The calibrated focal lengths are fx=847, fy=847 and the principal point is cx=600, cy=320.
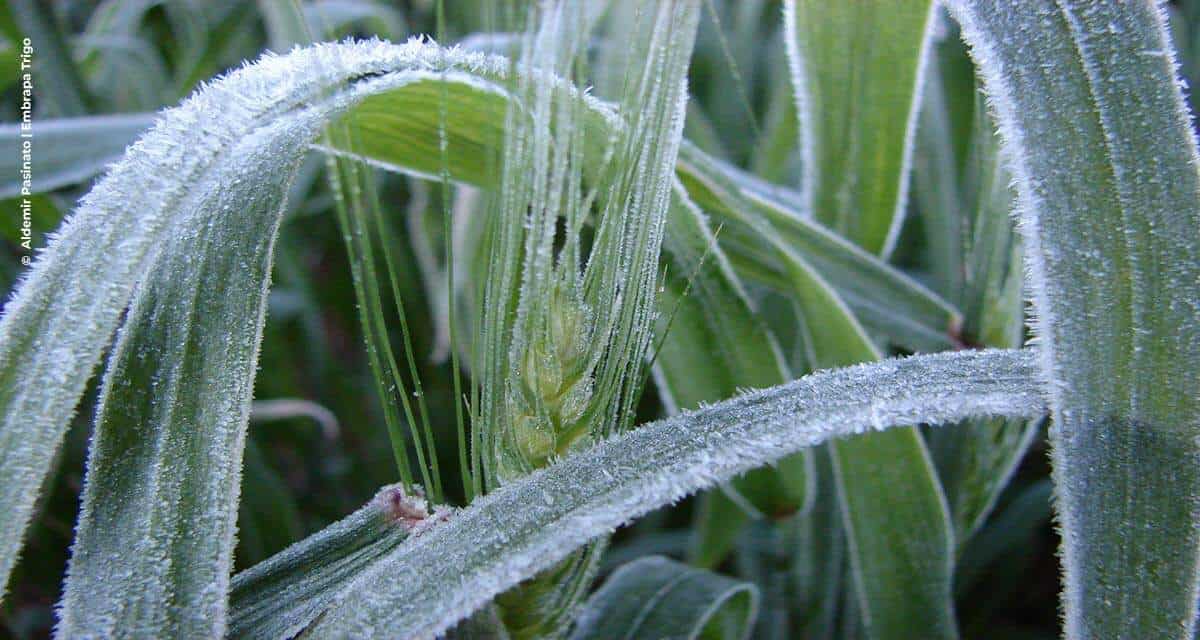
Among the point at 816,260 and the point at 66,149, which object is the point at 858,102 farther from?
the point at 66,149

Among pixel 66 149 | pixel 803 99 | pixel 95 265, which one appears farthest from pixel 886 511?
pixel 66 149

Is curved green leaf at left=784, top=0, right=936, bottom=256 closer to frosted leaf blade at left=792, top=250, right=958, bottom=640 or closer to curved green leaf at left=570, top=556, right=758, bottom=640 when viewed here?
frosted leaf blade at left=792, top=250, right=958, bottom=640

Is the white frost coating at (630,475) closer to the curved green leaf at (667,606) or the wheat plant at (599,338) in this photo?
the wheat plant at (599,338)

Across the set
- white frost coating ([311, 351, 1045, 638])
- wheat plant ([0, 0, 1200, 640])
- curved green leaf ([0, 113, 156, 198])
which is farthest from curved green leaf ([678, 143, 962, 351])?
curved green leaf ([0, 113, 156, 198])

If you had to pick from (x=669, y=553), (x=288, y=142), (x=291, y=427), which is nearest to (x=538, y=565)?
(x=288, y=142)

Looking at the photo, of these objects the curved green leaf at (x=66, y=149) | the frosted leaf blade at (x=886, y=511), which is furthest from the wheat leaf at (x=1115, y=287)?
the curved green leaf at (x=66, y=149)
